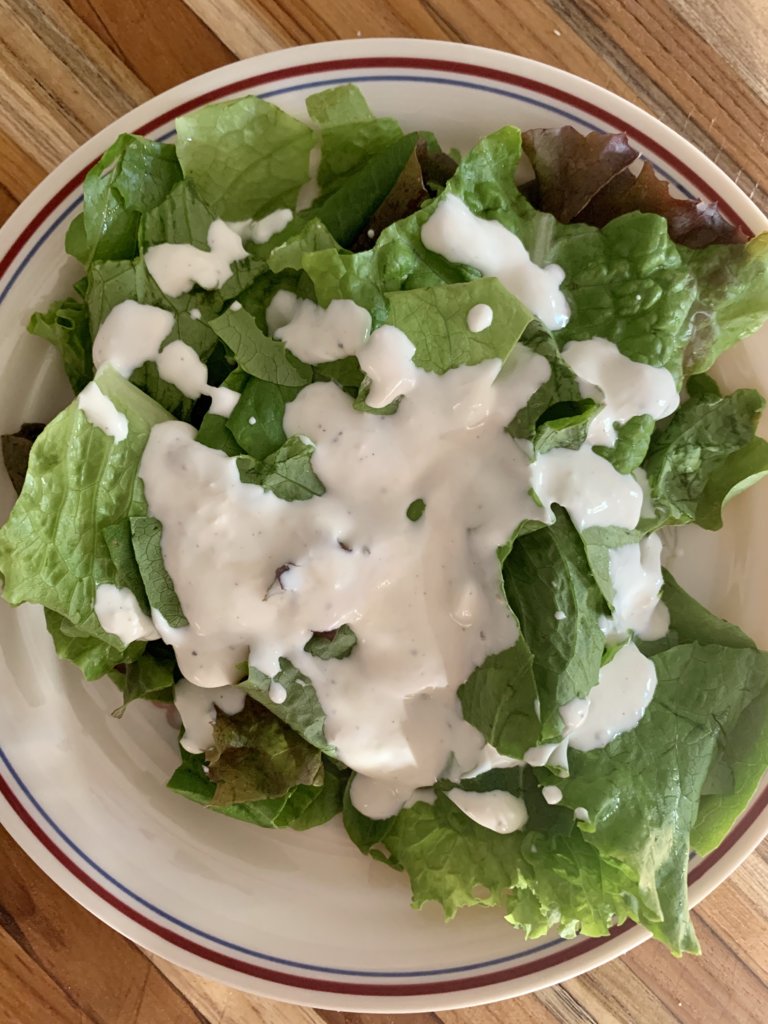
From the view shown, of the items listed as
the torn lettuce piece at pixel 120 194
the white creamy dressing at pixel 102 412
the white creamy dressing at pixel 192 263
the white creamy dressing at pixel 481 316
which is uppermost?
the torn lettuce piece at pixel 120 194

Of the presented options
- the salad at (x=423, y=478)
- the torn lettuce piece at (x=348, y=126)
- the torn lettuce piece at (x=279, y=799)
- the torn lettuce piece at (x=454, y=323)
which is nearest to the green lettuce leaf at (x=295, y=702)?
the salad at (x=423, y=478)

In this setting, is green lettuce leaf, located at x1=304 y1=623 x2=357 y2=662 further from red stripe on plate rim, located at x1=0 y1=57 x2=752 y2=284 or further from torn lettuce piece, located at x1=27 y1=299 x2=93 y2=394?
red stripe on plate rim, located at x1=0 y1=57 x2=752 y2=284

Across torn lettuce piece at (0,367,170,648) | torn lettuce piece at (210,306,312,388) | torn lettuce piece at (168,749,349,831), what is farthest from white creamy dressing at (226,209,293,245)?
torn lettuce piece at (168,749,349,831)

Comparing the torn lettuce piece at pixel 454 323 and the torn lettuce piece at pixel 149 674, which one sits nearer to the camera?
the torn lettuce piece at pixel 454 323

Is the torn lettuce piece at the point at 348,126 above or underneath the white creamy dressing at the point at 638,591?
above

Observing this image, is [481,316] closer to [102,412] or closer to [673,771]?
[102,412]

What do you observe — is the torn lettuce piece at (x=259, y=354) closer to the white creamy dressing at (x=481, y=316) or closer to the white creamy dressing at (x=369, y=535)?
the white creamy dressing at (x=369, y=535)
